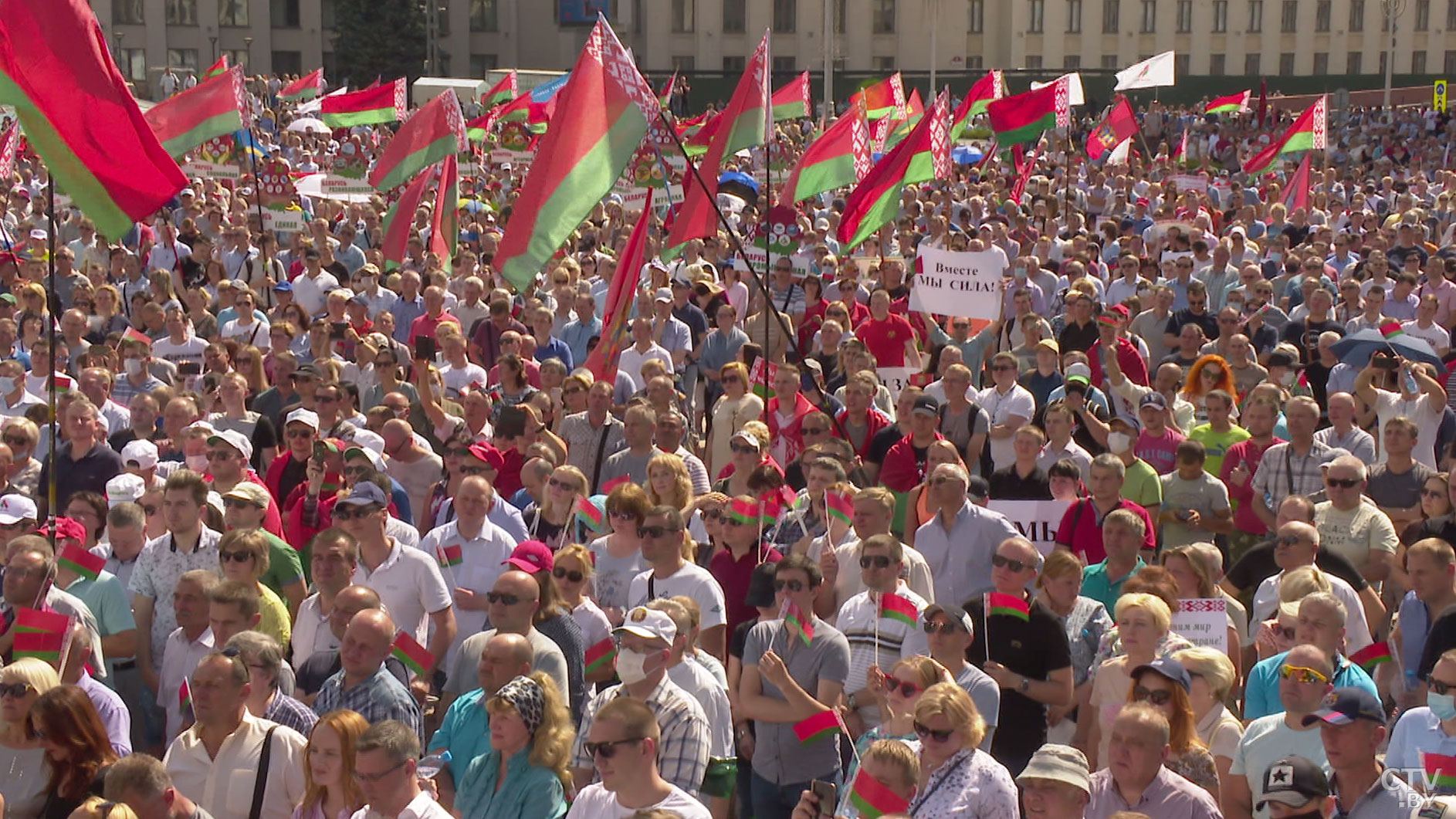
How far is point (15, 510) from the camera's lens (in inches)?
325

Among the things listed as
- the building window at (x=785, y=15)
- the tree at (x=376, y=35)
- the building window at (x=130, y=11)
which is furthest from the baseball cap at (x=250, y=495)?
the building window at (x=785, y=15)

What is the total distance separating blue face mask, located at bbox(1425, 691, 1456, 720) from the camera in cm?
637

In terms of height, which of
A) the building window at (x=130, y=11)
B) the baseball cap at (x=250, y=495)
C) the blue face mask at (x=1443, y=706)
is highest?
the building window at (x=130, y=11)

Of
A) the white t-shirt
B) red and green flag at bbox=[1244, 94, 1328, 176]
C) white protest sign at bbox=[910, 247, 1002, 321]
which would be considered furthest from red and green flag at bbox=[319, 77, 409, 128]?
the white t-shirt

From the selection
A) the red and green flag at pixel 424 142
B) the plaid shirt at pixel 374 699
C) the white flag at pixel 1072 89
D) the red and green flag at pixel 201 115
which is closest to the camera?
the plaid shirt at pixel 374 699

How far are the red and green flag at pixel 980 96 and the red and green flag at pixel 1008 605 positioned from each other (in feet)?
54.2

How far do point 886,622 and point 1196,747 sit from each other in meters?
1.50

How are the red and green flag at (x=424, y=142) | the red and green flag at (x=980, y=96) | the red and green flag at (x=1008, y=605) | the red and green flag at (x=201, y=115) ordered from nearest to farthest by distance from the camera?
the red and green flag at (x=1008, y=605), the red and green flag at (x=201, y=115), the red and green flag at (x=424, y=142), the red and green flag at (x=980, y=96)

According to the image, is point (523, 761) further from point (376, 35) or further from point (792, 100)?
point (376, 35)

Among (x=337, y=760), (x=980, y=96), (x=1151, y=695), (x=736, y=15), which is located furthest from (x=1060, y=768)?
(x=736, y=15)

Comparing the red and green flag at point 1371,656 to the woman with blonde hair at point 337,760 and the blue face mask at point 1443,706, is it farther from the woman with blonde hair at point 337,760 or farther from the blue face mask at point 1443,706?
the woman with blonde hair at point 337,760

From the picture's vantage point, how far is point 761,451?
32.1 feet

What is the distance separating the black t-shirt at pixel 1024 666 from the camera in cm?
732

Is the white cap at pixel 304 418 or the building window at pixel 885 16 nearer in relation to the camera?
the white cap at pixel 304 418
